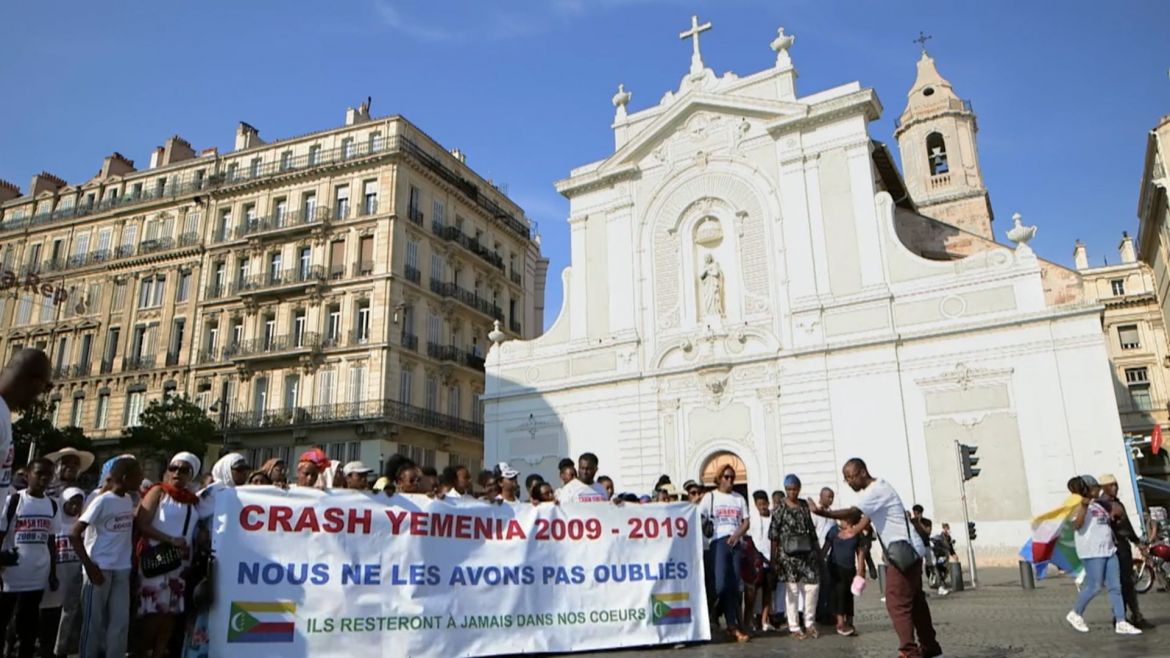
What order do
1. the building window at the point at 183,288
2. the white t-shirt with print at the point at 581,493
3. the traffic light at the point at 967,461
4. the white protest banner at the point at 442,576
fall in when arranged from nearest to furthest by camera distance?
the white protest banner at the point at 442,576 → the white t-shirt with print at the point at 581,493 → the traffic light at the point at 967,461 → the building window at the point at 183,288

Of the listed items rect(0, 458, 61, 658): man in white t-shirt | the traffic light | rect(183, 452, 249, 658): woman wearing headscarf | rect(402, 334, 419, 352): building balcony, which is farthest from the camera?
rect(402, 334, 419, 352): building balcony

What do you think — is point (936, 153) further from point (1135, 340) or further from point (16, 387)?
point (16, 387)

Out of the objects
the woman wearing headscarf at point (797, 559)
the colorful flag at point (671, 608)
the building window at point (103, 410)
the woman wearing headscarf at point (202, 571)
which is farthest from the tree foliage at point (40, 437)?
the woman wearing headscarf at point (797, 559)

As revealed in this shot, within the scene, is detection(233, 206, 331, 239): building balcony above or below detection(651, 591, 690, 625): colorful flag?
above

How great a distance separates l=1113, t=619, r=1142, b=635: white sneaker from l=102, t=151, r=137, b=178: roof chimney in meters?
47.0

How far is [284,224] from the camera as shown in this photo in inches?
1390

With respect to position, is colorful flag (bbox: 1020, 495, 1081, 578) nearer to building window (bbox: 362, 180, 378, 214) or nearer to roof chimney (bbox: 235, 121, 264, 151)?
building window (bbox: 362, 180, 378, 214)

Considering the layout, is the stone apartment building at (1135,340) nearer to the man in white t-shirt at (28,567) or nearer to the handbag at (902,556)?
the handbag at (902,556)

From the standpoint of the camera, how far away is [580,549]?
320 inches

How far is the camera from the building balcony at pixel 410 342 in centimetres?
3269

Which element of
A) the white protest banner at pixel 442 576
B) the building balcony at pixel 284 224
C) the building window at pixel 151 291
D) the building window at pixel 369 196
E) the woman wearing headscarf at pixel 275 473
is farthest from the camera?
the building window at pixel 151 291

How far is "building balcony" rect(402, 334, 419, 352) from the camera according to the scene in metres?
32.7

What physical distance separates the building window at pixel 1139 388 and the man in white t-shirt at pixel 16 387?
184ft

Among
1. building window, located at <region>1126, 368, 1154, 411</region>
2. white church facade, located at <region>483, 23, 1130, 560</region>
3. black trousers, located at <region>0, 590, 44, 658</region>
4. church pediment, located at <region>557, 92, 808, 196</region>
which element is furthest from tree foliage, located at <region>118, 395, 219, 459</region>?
building window, located at <region>1126, 368, 1154, 411</region>
